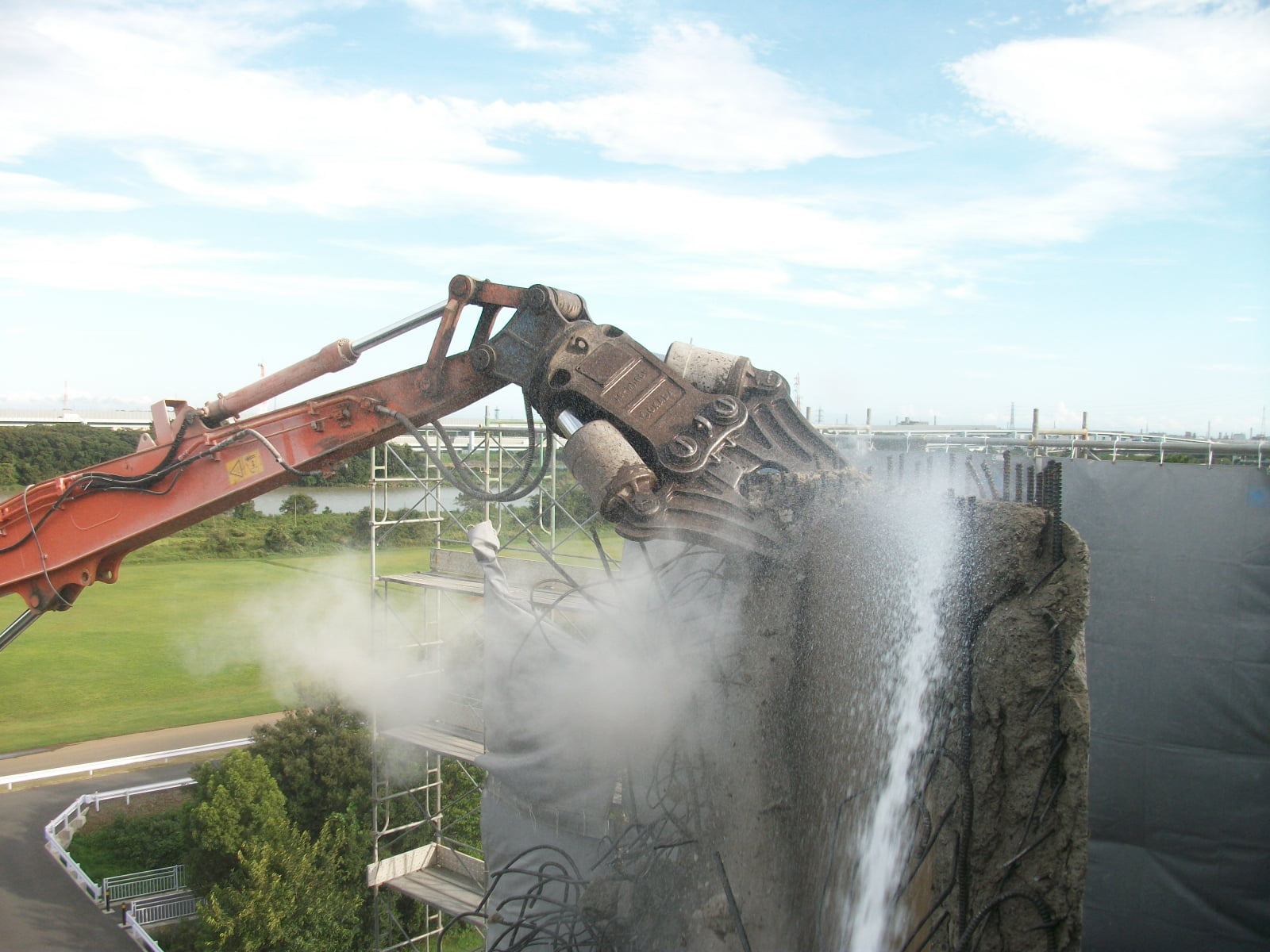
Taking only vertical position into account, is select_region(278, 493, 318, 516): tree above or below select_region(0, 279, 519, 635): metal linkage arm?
below

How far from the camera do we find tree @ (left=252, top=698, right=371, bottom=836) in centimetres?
1535

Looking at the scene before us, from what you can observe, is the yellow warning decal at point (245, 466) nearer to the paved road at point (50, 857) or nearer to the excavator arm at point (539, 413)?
the excavator arm at point (539, 413)

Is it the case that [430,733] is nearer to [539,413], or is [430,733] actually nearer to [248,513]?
[539,413]

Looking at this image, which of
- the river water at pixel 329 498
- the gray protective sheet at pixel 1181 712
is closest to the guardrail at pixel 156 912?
the gray protective sheet at pixel 1181 712

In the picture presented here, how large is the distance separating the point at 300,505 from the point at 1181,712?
30515 millimetres

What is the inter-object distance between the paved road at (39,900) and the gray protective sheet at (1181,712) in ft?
42.4

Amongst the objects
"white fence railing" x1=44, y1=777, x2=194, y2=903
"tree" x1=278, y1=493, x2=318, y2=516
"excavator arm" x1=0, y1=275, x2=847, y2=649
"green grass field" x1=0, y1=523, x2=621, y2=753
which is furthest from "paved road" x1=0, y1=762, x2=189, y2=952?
"tree" x1=278, y1=493, x2=318, y2=516

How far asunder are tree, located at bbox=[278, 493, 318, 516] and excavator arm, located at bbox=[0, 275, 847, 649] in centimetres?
2830

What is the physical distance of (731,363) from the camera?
3.35 metres

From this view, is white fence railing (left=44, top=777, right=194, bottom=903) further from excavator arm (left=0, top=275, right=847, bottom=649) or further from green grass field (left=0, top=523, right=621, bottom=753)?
excavator arm (left=0, top=275, right=847, bottom=649)

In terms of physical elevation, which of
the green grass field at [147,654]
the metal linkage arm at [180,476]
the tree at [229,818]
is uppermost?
the metal linkage arm at [180,476]

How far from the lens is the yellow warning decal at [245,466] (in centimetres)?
444

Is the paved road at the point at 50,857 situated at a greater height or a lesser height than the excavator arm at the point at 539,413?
lesser

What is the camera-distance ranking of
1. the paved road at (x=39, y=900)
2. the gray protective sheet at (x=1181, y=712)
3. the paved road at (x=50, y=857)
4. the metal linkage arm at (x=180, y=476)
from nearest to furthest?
the metal linkage arm at (x=180, y=476), the gray protective sheet at (x=1181, y=712), the paved road at (x=39, y=900), the paved road at (x=50, y=857)
